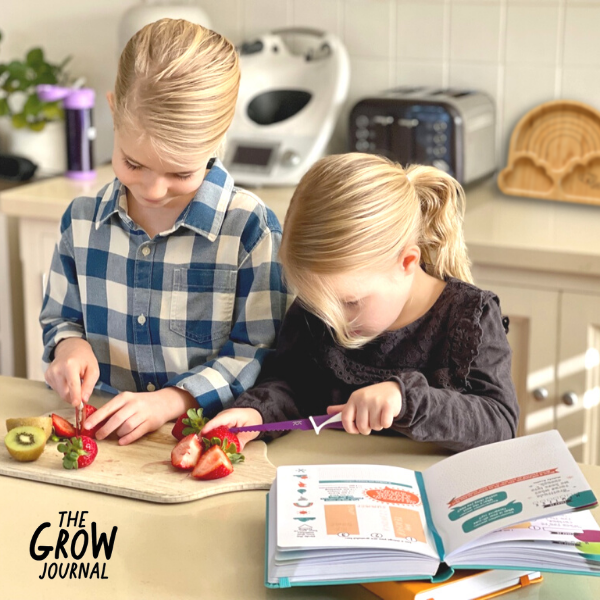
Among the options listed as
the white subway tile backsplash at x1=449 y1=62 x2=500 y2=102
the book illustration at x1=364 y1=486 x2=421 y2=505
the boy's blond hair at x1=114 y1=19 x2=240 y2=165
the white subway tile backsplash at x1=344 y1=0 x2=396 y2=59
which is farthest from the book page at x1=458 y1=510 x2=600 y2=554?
the white subway tile backsplash at x1=344 y1=0 x2=396 y2=59

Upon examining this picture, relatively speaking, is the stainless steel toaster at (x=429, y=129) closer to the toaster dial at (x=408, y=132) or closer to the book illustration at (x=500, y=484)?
the toaster dial at (x=408, y=132)

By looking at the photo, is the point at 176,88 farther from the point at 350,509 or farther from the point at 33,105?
the point at 33,105

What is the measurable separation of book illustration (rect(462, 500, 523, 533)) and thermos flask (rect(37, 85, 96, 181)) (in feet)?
6.45

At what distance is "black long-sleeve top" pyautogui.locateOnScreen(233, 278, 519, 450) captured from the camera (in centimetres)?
110

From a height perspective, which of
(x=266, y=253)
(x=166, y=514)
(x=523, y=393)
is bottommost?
(x=523, y=393)

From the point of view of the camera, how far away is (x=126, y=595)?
0.85 m

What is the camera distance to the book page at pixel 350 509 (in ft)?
2.77

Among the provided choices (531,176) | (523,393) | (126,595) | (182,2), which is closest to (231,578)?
(126,595)

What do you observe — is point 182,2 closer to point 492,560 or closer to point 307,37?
point 307,37

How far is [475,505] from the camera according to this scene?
89 centimetres

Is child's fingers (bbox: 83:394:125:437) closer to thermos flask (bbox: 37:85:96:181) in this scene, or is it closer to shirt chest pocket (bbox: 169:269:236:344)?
shirt chest pocket (bbox: 169:269:236:344)

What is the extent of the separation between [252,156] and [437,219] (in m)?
1.22

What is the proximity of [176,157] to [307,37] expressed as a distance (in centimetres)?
151

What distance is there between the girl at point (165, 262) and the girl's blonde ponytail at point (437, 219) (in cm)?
22
